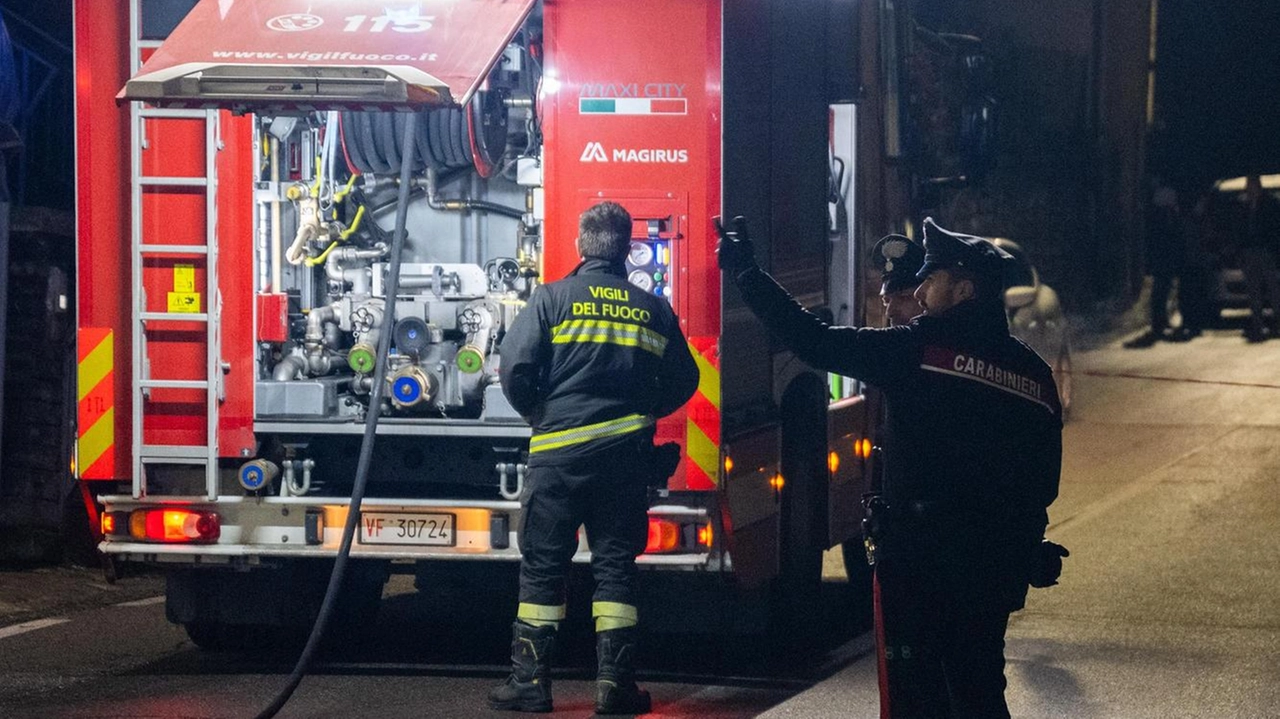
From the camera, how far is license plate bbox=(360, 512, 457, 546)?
308 inches

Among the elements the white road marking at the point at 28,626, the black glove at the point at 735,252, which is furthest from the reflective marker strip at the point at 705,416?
the white road marking at the point at 28,626

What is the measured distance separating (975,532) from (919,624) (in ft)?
0.92

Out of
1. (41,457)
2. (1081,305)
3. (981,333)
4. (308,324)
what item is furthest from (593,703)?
(1081,305)

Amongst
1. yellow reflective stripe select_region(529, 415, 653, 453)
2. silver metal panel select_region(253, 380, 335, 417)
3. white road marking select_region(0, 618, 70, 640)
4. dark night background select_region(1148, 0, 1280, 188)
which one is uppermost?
dark night background select_region(1148, 0, 1280, 188)

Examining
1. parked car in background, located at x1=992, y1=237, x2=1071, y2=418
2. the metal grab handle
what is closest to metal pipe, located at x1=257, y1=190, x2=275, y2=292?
the metal grab handle

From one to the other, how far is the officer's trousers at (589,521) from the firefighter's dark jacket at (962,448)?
66.7 inches

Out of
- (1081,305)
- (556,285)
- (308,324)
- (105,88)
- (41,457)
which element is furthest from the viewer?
(1081,305)

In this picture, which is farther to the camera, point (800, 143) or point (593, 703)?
point (800, 143)

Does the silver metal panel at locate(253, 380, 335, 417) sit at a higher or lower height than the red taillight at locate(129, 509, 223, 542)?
higher

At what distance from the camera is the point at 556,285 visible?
7359 millimetres

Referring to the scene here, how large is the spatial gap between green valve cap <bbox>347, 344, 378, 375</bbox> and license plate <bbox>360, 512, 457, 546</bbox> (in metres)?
0.63

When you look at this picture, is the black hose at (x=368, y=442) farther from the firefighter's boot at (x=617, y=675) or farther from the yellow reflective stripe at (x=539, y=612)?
the firefighter's boot at (x=617, y=675)

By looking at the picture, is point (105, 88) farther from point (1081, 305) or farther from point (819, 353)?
point (1081, 305)

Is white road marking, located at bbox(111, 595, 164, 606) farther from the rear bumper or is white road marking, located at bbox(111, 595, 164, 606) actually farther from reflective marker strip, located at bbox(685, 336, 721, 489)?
reflective marker strip, located at bbox(685, 336, 721, 489)
